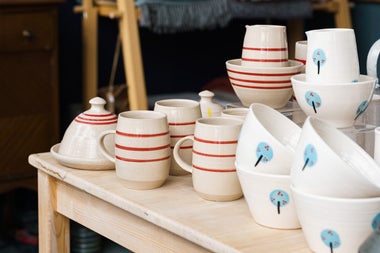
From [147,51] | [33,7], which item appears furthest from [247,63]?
[147,51]

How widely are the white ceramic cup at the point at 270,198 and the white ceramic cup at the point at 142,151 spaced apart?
19 centimetres

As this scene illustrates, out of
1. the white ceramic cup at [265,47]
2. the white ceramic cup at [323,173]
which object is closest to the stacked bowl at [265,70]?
the white ceramic cup at [265,47]

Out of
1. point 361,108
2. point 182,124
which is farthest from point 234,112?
point 361,108

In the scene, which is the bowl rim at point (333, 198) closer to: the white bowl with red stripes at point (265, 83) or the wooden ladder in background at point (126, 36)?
the white bowl with red stripes at point (265, 83)

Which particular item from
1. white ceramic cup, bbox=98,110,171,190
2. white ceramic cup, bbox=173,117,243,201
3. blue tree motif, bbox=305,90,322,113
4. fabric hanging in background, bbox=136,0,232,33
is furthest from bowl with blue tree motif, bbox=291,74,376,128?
fabric hanging in background, bbox=136,0,232,33

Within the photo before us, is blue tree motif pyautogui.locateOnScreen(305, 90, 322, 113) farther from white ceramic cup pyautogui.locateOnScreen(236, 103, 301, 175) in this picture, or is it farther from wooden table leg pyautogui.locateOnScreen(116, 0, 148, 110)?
wooden table leg pyautogui.locateOnScreen(116, 0, 148, 110)

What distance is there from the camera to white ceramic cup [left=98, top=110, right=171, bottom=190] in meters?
1.14

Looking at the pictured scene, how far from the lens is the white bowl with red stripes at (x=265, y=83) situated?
125 centimetres

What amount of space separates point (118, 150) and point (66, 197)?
0.17 metres

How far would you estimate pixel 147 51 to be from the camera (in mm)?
3465

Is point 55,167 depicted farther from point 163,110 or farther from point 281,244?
point 281,244

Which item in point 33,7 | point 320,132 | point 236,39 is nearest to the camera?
point 320,132

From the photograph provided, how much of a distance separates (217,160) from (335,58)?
0.73 feet

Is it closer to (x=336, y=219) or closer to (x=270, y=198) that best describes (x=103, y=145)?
(x=270, y=198)
